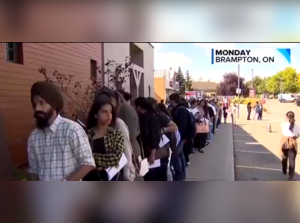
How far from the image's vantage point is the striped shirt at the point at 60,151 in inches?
129

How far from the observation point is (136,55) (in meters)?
4.05

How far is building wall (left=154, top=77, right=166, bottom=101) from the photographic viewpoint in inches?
172

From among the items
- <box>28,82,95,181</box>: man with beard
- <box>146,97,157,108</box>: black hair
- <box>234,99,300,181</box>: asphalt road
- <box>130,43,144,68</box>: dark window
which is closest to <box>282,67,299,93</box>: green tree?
<box>234,99,300,181</box>: asphalt road

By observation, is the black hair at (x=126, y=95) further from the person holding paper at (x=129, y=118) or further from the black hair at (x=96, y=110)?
the black hair at (x=96, y=110)

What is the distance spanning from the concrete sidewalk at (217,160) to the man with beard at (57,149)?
171cm

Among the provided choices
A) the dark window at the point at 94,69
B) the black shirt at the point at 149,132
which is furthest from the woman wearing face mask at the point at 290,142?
the dark window at the point at 94,69

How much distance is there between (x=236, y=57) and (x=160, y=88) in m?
0.89

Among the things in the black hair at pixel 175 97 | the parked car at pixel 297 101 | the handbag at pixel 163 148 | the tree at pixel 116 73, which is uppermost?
the tree at pixel 116 73

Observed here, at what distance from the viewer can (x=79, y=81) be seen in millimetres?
4246
